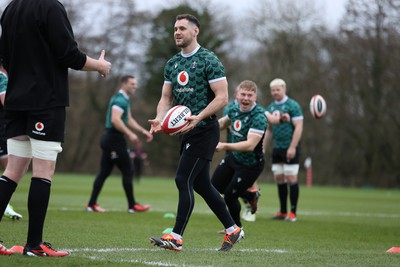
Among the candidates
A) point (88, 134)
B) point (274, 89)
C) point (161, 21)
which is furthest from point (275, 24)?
point (274, 89)

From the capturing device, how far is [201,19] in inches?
1734

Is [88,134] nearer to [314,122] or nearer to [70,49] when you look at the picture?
[314,122]

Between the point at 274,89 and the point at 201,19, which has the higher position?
the point at 201,19

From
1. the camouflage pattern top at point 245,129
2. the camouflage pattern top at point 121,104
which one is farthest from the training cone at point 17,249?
the camouflage pattern top at point 121,104

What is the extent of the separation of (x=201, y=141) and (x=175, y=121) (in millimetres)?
466

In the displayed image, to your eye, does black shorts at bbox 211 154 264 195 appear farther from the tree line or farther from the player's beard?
the tree line

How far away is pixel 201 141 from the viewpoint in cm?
670

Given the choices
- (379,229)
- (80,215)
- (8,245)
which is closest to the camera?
(8,245)

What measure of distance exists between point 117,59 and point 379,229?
1446 inches

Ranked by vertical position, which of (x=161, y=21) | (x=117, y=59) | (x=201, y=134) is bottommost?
(x=201, y=134)

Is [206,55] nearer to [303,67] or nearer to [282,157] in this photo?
[282,157]

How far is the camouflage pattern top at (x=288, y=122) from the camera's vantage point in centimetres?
1196

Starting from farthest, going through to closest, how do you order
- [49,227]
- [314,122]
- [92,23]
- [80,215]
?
1. [92,23]
2. [314,122]
3. [80,215]
4. [49,227]

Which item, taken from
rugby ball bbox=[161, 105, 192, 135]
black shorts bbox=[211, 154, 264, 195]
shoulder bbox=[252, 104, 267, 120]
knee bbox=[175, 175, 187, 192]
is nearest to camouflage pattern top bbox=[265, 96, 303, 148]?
black shorts bbox=[211, 154, 264, 195]
